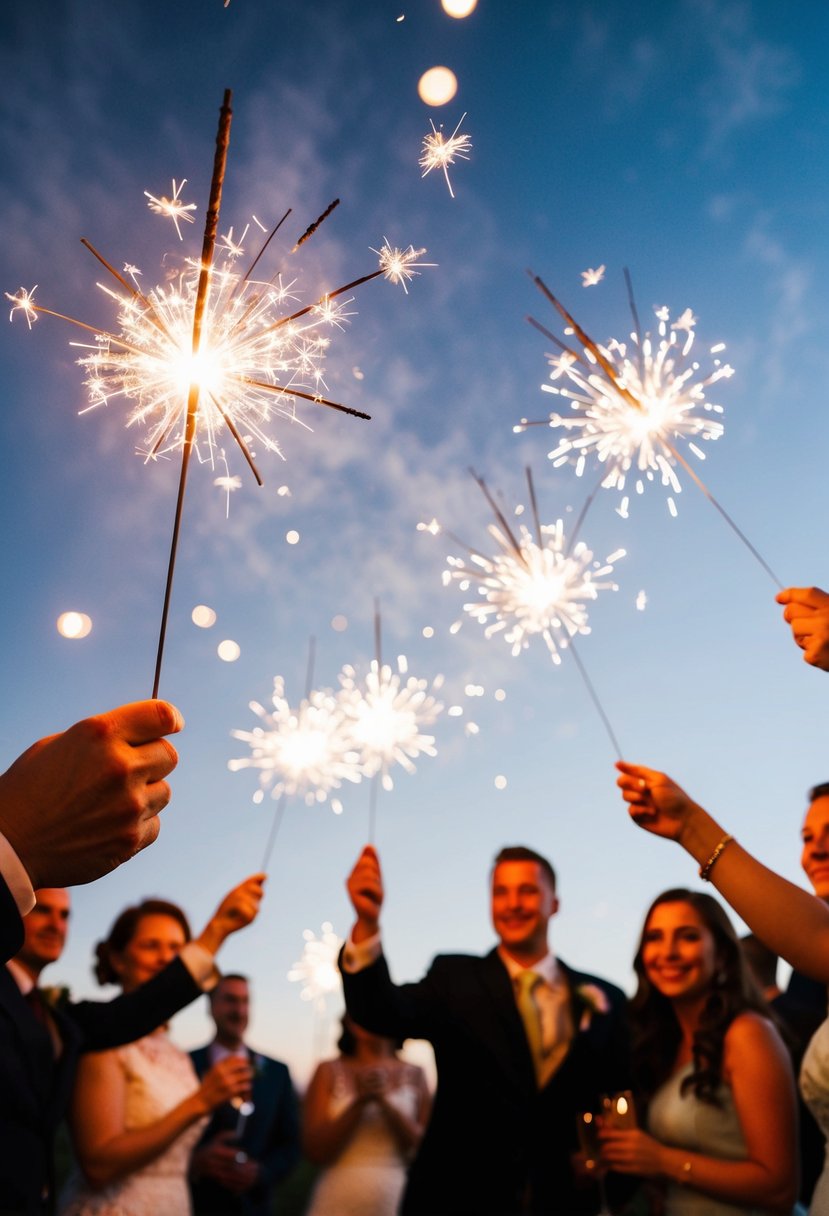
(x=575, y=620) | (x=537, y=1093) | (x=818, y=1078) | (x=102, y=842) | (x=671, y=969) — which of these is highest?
(x=575, y=620)

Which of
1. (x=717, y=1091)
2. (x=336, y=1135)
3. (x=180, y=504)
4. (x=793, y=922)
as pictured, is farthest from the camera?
(x=336, y=1135)

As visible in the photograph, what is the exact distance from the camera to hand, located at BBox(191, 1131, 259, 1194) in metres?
6.13

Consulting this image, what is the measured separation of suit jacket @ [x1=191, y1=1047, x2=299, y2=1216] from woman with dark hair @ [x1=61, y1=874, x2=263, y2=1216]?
974 millimetres

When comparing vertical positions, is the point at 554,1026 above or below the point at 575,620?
below

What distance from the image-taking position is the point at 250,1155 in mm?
6906

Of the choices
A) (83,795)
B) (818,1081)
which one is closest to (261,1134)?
(818,1081)

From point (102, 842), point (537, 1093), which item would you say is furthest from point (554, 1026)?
point (102, 842)

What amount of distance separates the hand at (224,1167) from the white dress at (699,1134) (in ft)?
10.6

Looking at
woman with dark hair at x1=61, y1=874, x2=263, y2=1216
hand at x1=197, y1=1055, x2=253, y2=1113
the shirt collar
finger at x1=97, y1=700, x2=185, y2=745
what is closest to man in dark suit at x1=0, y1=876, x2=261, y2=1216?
woman with dark hair at x1=61, y1=874, x2=263, y2=1216

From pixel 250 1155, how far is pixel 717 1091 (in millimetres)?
4221

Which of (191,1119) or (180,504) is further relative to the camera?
(191,1119)

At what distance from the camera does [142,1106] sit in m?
5.28

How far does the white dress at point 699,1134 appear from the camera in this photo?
413cm

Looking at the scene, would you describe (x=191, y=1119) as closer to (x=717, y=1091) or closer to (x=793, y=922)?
(x=717, y=1091)
